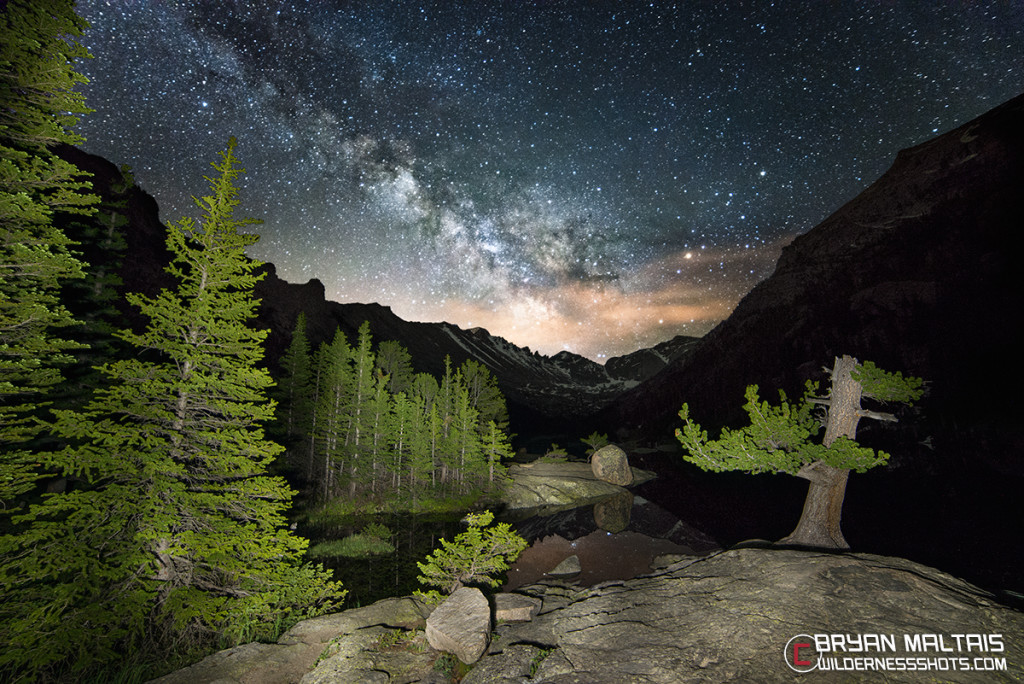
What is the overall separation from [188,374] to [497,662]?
35.8 ft

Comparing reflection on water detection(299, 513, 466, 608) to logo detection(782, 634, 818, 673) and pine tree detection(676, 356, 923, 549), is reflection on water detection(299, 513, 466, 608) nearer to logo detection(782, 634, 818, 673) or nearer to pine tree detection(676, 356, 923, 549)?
logo detection(782, 634, 818, 673)

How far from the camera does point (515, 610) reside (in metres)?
12.1

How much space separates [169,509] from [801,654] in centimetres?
1433

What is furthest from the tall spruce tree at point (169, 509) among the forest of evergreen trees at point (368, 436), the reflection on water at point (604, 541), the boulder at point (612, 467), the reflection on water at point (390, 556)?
the boulder at point (612, 467)

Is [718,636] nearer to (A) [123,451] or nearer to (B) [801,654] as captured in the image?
(B) [801,654]

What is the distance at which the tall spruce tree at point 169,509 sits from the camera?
8.55 metres

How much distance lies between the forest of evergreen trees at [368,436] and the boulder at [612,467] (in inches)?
609

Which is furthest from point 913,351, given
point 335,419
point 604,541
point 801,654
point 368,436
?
point 335,419

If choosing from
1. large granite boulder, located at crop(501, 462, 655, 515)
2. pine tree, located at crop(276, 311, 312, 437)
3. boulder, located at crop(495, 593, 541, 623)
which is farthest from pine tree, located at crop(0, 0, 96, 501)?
large granite boulder, located at crop(501, 462, 655, 515)

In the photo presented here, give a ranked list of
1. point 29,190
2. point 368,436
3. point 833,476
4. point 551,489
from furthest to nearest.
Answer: point 551,489
point 368,436
point 833,476
point 29,190

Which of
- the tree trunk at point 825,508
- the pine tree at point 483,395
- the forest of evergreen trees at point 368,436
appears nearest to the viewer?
the tree trunk at point 825,508

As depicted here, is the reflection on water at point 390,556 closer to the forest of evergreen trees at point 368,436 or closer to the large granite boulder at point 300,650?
the large granite boulder at point 300,650

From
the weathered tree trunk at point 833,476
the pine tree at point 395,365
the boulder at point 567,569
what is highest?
the pine tree at point 395,365

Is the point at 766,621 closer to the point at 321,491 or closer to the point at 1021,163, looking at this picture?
the point at 321,491
